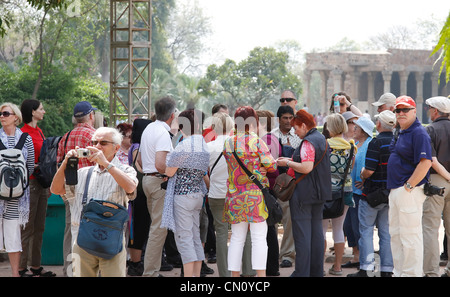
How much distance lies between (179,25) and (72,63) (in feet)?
161

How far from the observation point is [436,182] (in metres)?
6.41

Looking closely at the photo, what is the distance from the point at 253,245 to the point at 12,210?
2372 millimetres

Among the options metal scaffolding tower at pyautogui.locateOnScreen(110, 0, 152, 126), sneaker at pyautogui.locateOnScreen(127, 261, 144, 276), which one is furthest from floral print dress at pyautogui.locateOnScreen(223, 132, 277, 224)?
metal scaffolding tower at pyautogui.locateOnScreen(110, 0, 152, 126)

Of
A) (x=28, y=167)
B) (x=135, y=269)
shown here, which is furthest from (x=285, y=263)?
(x=28, y=167)

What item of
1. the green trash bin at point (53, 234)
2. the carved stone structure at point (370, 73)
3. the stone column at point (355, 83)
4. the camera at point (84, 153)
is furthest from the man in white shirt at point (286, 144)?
the stone column at point (355, 83)

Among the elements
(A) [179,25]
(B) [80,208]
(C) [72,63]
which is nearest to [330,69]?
(C) [72,63]

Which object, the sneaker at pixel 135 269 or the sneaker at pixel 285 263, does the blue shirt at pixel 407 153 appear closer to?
the sneaker at pixel 285 263

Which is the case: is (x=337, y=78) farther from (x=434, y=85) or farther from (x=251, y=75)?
(x=434, y=85)

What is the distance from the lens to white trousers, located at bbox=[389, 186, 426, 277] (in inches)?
226

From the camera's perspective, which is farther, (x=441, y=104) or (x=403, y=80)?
(x=403, y=80)

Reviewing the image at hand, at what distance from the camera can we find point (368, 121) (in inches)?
264

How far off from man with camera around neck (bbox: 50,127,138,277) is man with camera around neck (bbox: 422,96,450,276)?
3.23 meters

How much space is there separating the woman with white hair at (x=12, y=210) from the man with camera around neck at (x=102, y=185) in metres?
1.66

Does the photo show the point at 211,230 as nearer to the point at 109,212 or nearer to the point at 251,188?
the point at 251,188
